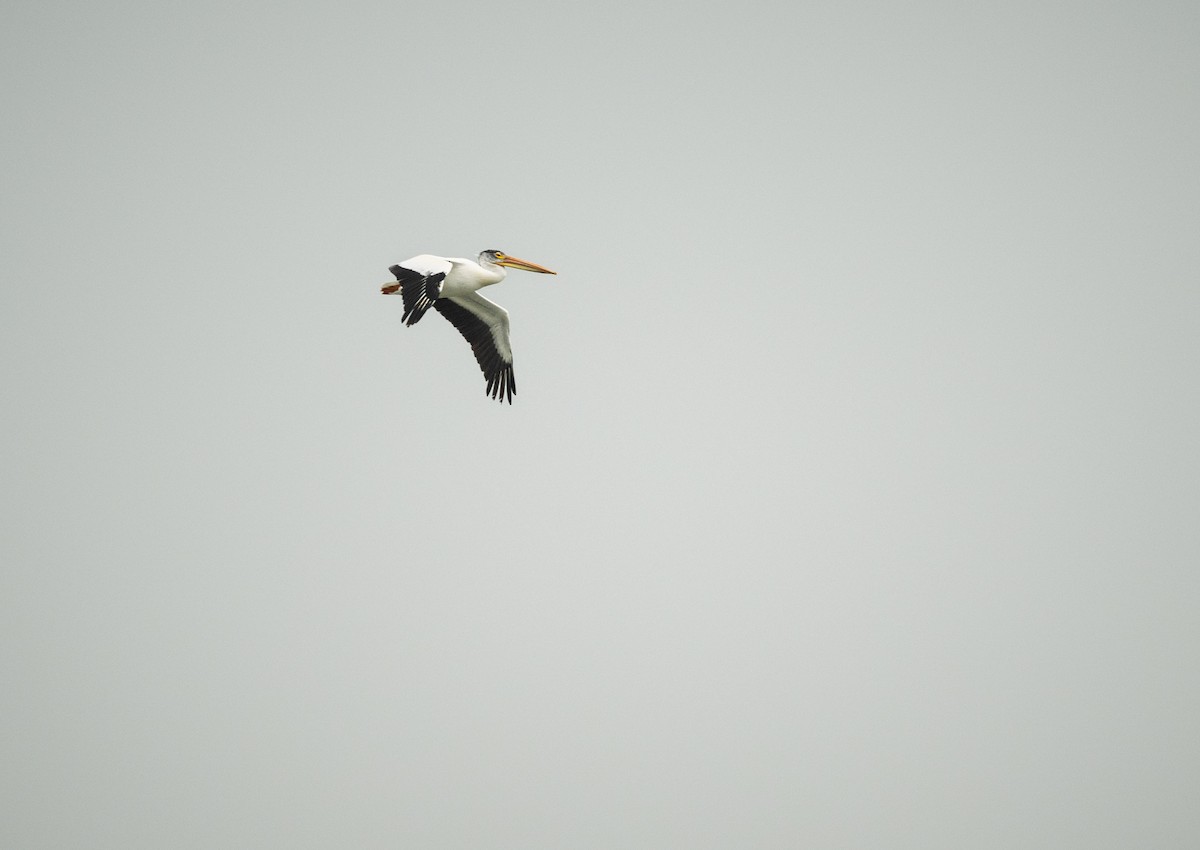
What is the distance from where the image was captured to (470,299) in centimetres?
1828

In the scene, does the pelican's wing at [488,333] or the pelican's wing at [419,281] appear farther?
the pelican's wing at [488,333]

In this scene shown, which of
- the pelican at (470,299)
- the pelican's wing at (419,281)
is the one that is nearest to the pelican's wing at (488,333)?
the pelican at (470,299)

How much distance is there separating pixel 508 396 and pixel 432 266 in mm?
3612

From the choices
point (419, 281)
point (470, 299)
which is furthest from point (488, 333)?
point (419, 281)

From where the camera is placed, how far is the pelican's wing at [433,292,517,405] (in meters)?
18.5

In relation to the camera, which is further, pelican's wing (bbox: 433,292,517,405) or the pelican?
pelican's wing (bbox: 433,292,517,405)

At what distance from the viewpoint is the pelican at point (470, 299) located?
15188mm

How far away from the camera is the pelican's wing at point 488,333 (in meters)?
18.5

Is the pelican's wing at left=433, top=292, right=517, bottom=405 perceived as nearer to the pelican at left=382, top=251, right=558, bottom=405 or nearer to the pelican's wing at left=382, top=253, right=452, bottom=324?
the pelican at left=382, top=251, right=558, bottom=405

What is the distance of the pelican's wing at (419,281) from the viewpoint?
1461 centimetres

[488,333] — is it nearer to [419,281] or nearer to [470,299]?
[470,299]

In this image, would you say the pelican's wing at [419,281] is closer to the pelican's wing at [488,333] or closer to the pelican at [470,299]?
the pelican at [470,299]

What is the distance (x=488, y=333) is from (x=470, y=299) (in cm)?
78

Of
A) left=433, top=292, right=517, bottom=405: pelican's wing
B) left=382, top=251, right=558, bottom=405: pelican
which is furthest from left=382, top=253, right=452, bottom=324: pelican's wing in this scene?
left=433, top=292, right=517, bottom=405: pelican's wing
